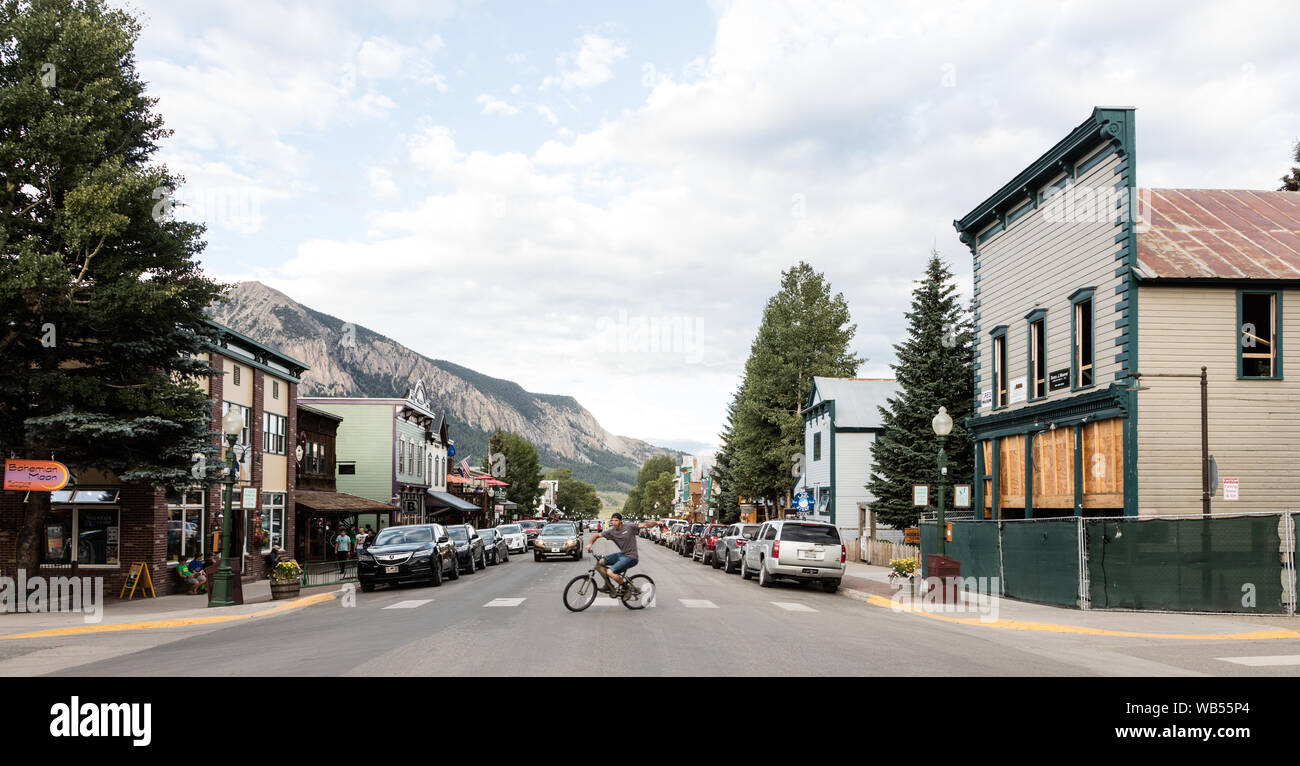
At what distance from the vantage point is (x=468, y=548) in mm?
32812

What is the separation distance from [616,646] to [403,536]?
1617cm

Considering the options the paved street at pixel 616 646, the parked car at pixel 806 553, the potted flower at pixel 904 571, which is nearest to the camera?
the paved street at pixel 616 646

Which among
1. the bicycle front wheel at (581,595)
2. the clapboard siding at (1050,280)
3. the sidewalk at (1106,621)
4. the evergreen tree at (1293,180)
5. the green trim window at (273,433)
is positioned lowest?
the sidewalk at (1106,621)

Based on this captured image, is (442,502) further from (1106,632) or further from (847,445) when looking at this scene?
(1106,632)

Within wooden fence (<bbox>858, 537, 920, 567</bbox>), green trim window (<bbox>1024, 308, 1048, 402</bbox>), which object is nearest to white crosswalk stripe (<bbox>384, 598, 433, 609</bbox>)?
green trim window (<bbox>1024, 308, 1048, 402</bbox>)

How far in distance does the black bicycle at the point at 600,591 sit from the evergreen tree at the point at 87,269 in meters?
9.91

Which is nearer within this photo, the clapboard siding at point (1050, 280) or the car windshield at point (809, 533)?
the clapboard siding at point (1050, 280)

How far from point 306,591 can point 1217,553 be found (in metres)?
21.5

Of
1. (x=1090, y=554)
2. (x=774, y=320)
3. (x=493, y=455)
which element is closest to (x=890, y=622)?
(x=1090, y=554)

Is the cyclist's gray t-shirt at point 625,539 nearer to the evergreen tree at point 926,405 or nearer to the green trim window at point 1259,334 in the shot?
the green trim window at point 1259,334

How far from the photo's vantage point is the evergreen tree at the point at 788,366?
55.1 meters

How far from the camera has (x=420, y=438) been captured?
214 feet

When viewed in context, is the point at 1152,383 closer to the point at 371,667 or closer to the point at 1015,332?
the point at 1015,332

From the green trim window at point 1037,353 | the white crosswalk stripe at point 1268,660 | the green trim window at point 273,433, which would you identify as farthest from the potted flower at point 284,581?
the green trim window at point 1037,353
